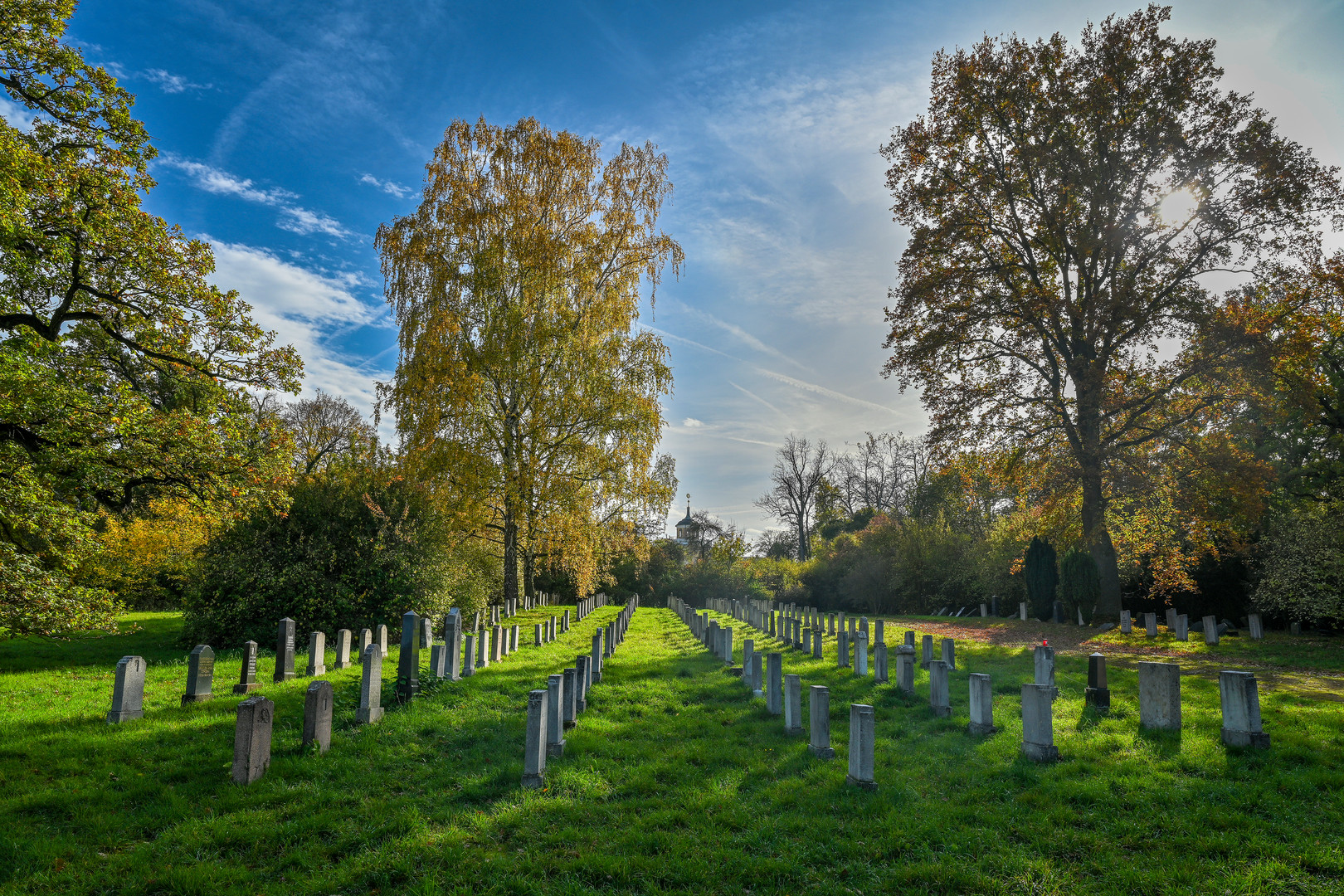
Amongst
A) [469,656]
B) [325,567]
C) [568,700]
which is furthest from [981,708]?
[325,567]

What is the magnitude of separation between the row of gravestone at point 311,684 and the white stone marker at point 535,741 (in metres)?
2.05

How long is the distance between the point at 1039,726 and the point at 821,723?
1955mm

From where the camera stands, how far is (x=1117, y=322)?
17.2 meters

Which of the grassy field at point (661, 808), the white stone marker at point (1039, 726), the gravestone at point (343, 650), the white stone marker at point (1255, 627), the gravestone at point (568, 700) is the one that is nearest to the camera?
the grassy field at point (661, 808)

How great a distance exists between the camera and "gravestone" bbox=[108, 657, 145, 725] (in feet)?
22.1

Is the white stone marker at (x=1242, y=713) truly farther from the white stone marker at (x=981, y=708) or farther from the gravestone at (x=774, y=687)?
the gravestone at (x=774, y=687)

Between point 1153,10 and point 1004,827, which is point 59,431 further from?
point 1153,10

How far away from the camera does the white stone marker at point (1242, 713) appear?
19.0 feet

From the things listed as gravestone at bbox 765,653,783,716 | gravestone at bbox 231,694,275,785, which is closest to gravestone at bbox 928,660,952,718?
gravestone at bbox 765,653,783,716

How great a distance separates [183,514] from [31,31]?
783 cm

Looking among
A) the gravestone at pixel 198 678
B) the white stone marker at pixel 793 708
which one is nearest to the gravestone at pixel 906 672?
the white stone marker at pixel 793 708

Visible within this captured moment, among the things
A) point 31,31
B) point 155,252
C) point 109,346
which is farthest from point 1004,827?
point 31,31

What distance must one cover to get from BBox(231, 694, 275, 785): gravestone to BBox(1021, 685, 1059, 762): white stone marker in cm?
672

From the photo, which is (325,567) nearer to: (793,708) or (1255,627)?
(793,708)
